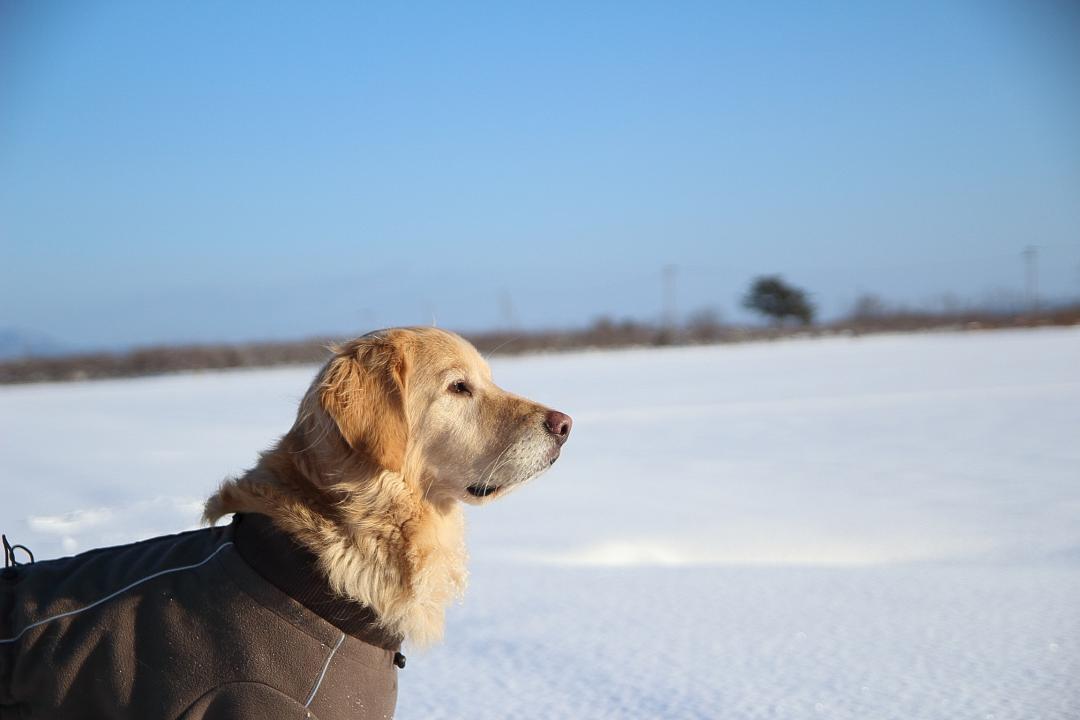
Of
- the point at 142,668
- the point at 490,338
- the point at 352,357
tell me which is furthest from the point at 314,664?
the point at 490,338

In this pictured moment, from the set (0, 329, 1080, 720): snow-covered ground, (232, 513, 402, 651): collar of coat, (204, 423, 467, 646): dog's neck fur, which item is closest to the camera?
(232, 513, 402, 651): collar of coat

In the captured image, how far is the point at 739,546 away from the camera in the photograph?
5.18m

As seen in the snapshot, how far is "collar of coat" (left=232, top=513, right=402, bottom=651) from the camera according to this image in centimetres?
212

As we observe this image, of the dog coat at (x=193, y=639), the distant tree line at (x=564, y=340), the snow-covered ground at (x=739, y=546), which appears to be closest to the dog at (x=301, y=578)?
the dog coat at (x=193, y=639)

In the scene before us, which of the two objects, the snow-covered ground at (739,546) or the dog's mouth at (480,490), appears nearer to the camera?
the dog's mouth at (480,490)

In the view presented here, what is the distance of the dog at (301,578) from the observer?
2014 millimetres

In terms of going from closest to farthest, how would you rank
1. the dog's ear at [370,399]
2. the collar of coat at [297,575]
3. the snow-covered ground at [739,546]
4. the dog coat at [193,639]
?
the dog coat at [193,639]
the collar of coat at [297,575]
the dog's ear at [370,399]
the snow-covered ground at [739,546]

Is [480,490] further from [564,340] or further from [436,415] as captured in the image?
[564,340]

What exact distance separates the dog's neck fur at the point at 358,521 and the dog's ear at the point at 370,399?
6 centimetres

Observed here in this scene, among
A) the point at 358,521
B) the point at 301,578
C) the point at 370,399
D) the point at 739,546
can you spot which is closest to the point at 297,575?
the point at 301,578

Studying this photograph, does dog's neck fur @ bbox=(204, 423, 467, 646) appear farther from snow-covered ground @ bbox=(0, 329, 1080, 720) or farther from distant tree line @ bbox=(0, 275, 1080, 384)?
distant tree line @ bbox=(0, 275, 1080, 384)

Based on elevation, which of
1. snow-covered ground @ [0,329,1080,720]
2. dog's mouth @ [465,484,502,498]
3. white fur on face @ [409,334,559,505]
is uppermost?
white fur on face @ [409,334,559,505]

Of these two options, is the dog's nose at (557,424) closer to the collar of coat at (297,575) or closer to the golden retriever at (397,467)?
the golden retriever at (397,467)

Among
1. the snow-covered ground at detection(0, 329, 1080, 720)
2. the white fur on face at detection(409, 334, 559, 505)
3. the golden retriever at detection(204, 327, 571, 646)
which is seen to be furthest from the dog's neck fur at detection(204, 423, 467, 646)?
the snow-covered ground at detection(0, 329, 1080, 720)
